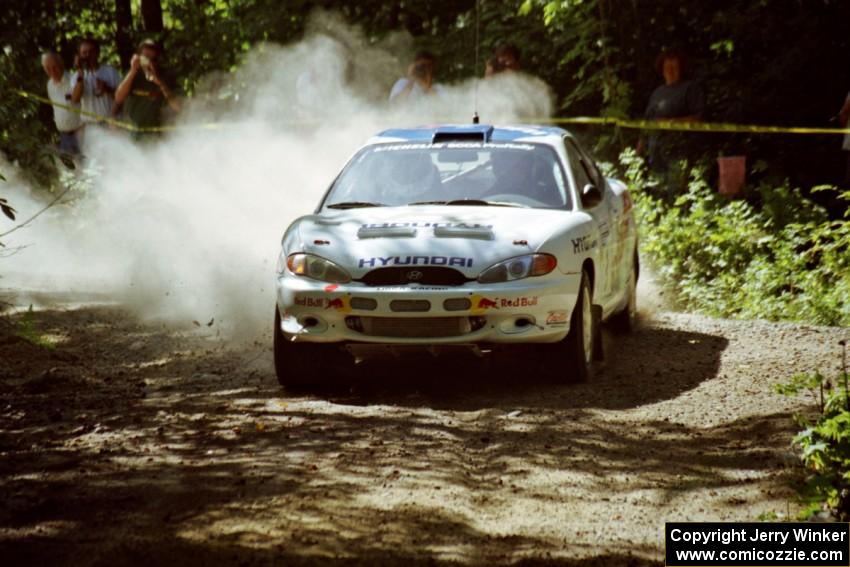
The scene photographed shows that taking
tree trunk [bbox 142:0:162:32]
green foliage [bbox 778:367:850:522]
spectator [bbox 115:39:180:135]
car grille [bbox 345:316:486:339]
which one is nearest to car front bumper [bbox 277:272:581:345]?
car grille [bbox 345:316:486:339]

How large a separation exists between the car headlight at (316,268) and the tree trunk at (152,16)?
52.5 feet

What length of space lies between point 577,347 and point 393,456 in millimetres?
2179

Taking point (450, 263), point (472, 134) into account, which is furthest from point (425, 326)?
point (472, 134)

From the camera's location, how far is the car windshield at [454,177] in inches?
380

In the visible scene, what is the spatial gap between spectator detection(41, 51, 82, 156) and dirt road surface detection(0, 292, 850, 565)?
365 inches

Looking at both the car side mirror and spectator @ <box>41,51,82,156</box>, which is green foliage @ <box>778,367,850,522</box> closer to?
the car side mirror

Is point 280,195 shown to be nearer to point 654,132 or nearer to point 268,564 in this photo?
point 654,132

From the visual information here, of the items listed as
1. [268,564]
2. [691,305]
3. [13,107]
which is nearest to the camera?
[268,564]

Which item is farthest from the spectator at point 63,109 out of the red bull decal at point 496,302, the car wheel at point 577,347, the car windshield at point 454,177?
the red bull decal at point 496,302

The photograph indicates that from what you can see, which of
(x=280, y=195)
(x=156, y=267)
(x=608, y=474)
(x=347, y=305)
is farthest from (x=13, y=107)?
(x=280, y=195)

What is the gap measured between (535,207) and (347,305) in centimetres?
163

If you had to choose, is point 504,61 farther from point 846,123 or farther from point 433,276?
point 433,276

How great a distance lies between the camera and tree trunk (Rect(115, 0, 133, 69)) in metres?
24.1

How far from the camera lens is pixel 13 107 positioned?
36.1 feet
